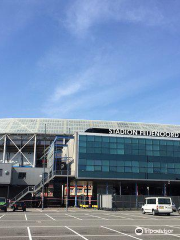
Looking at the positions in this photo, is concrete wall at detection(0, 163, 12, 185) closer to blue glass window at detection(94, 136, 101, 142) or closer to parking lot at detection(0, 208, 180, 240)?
blue glass window at detection(94, 136, 101, 142)

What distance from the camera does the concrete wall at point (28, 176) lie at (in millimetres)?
66875

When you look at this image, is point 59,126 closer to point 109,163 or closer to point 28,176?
point 28,176

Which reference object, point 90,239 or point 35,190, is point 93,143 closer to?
point 35,190

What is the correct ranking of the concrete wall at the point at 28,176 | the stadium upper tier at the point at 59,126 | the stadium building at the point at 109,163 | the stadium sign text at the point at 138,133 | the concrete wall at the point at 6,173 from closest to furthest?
1. the stadium building at the point at 109,163
2. the stadium sign text at the point at 138,133
3. the concrete wall at the point at 6,173
4. the concrete wall at the point at 28,176
5. the stadium upper tier at the point at 59,126

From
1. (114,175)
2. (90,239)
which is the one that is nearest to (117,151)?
(114,175)

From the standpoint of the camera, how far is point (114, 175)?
183ft

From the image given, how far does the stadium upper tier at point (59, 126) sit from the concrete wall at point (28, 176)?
13.0 metres

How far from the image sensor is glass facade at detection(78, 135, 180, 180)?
55500 millimetres

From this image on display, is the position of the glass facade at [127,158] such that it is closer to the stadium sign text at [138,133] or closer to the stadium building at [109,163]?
the stadium building at [109,163]

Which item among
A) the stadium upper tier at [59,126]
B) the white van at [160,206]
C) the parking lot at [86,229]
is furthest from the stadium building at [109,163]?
the parking lot at [86,229]

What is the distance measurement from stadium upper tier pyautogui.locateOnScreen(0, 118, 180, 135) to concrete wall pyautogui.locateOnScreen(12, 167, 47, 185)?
13003 millimetres

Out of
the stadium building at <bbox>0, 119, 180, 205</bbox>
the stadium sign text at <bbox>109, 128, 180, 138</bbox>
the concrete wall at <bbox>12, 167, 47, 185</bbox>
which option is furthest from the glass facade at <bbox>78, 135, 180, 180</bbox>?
the concrete wall at <bbox>12, 167, 47, 185</bbox>

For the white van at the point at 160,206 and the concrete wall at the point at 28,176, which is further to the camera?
the concrete wall at the point at 28,176

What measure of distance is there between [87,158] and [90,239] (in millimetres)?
42621
